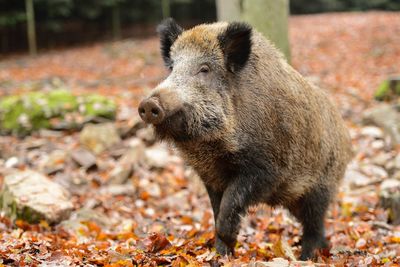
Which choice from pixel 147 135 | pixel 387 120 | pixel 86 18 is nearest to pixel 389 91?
pixel 387 120

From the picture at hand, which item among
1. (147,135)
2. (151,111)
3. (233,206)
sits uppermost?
(151,111)

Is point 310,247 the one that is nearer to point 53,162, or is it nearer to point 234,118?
point 234,118

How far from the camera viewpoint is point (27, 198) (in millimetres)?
5145

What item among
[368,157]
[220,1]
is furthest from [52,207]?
[368,157]

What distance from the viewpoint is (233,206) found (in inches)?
151

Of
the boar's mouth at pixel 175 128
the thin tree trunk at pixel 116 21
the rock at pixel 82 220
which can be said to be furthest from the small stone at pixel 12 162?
the thin tree trunk at pixel 116 21

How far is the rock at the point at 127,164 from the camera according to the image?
22.8ft

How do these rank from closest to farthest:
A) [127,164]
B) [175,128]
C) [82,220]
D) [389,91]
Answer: [175,128], [82,220], [127,164], [389,91]

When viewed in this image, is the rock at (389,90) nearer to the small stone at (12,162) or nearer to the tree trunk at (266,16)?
the tree trunk at (266,16)

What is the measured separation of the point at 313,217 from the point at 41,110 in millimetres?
5841

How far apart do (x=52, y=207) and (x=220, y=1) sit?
359 centimetres

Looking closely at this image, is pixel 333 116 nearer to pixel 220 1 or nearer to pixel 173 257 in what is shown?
pixel 173 257

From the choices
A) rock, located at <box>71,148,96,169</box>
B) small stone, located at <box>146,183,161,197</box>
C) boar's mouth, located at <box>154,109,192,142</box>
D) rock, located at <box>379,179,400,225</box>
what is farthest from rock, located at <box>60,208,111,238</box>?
rock, located at <box>379,179,400,225</box>

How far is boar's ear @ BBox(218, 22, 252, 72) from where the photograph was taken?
12.8ft
